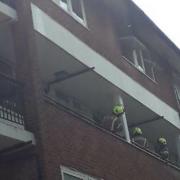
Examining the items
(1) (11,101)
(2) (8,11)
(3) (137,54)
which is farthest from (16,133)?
(3) (137,54)

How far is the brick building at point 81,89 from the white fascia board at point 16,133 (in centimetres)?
2

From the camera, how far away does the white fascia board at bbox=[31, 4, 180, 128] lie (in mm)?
14316

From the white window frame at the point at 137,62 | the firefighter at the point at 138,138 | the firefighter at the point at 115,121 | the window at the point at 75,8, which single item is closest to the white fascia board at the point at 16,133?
the firefighter at the point at 115,121

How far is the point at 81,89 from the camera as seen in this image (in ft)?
57.0

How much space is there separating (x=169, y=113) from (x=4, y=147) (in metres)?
10.2

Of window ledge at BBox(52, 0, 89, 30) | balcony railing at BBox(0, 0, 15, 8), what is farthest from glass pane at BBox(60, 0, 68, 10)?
balcony railing at BBox(0, 0, 15, 8)

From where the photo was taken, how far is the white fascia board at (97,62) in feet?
47.0

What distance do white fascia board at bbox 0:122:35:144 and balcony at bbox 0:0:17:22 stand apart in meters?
2.78

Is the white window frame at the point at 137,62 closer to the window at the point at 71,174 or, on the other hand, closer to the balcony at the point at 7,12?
the balcony at the point at 7,12

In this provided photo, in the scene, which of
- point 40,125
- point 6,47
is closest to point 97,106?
point 6,47

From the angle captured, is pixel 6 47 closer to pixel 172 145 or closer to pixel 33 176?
pixel 33 176

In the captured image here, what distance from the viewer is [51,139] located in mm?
12555

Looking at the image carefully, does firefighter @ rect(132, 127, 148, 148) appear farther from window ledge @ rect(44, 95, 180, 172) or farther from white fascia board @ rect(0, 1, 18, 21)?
white fascia board @ rect(0, 1, 18, 21)

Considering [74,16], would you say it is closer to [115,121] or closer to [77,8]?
[77,8]
